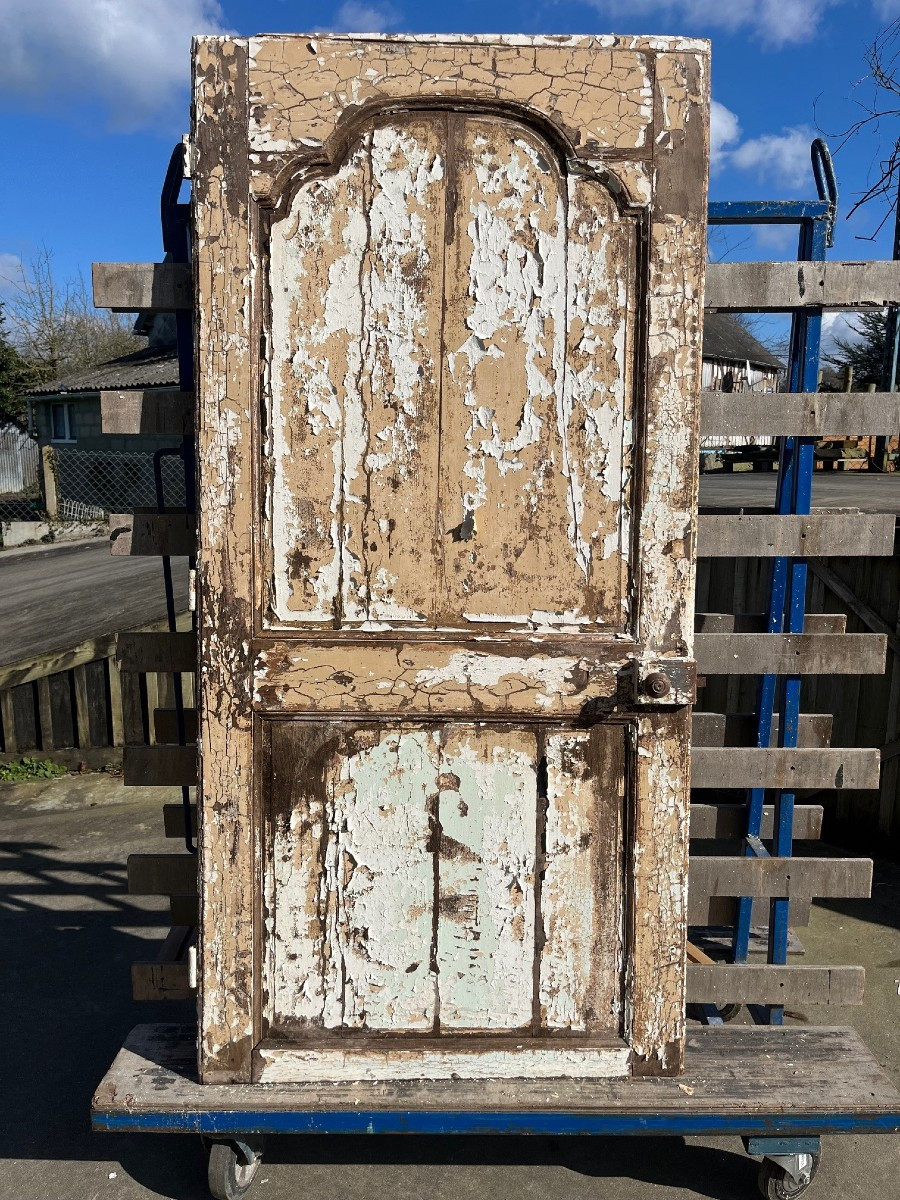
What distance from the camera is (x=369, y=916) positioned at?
7.27 ft

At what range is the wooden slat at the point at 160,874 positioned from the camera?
2.59 meters

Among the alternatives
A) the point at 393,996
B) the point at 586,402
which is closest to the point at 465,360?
the point at 586,402

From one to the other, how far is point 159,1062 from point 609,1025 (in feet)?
3.76

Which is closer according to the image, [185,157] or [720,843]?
[185,157]

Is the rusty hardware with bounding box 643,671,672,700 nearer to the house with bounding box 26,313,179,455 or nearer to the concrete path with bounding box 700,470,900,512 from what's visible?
the concrete path with bounding box 700,470,900,512

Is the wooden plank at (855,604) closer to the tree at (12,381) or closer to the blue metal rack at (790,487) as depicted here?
the blue metal rack at (790,487)

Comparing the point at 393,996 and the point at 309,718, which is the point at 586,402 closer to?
the point at 309,718

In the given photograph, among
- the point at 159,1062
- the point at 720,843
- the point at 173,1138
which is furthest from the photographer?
the point at 720,843

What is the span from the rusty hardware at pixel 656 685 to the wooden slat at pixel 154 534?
117cm

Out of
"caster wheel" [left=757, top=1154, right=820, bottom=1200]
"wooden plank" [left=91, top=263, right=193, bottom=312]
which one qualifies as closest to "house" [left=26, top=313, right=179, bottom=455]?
"wooden plank" [left=91, top=263, right=193, bottom=312]

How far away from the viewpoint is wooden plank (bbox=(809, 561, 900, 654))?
439 cm

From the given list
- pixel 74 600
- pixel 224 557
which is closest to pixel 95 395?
pixel 74 600

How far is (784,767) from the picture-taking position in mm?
2498

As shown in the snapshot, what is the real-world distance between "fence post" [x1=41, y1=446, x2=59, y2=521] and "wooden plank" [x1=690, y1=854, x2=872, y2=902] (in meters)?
13.3
